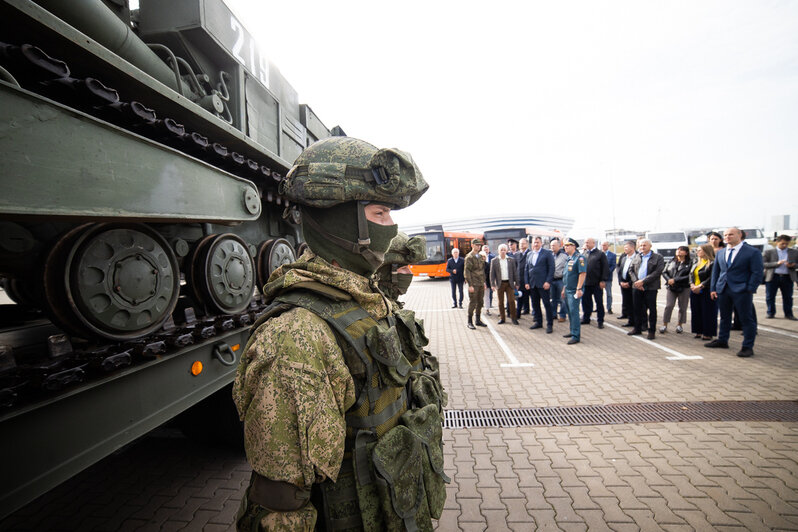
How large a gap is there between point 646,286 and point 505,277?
300cm

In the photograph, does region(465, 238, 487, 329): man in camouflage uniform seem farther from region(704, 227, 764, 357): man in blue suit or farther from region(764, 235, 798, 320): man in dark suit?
region(764, 235, 798, 320): man in dark suit

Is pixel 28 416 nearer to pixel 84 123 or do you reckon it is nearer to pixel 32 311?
pixel 84 123

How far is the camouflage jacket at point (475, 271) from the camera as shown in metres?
8.51

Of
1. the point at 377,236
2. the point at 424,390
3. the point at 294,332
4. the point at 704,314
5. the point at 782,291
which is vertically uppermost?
the point at 377,236

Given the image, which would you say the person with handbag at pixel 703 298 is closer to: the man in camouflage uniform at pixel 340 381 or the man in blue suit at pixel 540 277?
the man in blue suit at pixel 540 277

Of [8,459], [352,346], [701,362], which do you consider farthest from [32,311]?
[701,362]

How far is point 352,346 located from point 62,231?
1.89m

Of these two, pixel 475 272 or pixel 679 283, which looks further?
pixel 475 272

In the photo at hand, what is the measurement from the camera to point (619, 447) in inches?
132

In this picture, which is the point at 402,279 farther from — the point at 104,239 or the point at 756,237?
the point at 756,237

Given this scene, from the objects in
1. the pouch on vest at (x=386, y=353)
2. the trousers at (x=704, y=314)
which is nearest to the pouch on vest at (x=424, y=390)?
the pouch on vest at (x=386, y=353)

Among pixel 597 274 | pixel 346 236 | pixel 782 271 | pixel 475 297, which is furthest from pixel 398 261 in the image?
pixel 782 271

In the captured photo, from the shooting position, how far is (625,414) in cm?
400

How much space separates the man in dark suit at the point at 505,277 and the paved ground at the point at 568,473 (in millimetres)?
3803
